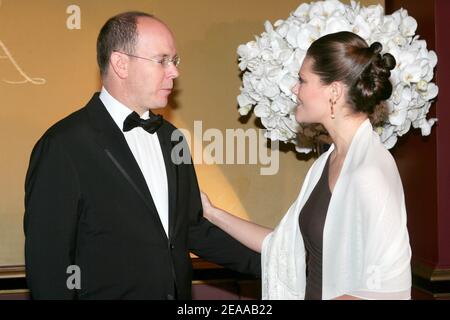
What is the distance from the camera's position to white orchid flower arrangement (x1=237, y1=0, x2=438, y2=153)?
2596mm

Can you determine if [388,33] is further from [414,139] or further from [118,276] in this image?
[118,276]

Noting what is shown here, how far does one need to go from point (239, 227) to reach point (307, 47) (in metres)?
0.75

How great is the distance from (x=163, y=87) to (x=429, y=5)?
1514 mm

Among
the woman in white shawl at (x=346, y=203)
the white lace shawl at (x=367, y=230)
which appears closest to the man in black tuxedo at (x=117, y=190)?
the woman in white shawl at (x=346, y=203)

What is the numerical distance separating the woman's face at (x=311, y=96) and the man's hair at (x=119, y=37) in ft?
1.96

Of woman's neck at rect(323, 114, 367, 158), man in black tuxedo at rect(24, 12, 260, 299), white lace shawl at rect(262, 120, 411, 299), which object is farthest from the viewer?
woman's neck at rect(323, 114, 367, 158)

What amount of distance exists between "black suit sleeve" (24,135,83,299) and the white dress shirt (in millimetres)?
313

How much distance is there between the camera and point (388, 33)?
2.64 metres

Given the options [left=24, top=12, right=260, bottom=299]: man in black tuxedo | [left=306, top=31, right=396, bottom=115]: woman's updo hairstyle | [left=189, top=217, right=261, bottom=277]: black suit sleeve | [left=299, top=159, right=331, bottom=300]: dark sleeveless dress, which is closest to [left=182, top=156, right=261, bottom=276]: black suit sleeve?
[left=189, top=217, right=261, bottom=277]: black suit sleeve

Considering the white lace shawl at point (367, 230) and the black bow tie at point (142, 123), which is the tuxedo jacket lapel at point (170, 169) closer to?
the black bow tie at point (142, 123)

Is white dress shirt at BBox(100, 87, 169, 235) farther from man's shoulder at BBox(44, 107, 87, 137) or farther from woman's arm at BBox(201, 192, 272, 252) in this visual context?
woman's arm at BBox(201, 192, 272, 252)

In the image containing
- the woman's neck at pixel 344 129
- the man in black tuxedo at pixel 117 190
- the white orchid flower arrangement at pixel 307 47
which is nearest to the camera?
the man in black tuxedo at pixel 117 190

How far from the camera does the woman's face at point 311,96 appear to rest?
2225 millimetres
